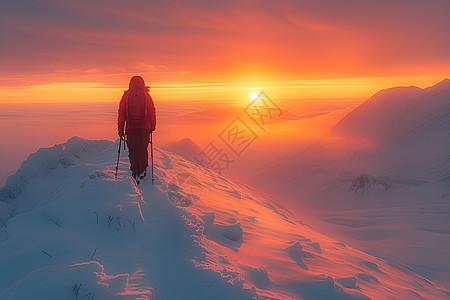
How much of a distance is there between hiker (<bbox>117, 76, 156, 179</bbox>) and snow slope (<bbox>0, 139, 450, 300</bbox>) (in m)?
1.15

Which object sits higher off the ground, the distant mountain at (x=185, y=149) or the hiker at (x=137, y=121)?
the hiker at (x=137, y=121)

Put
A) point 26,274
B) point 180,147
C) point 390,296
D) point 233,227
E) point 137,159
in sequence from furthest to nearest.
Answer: point 180,147
point 137,159
point 233,227
point 390,296
point 26,274

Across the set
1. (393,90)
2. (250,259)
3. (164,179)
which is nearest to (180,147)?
(164,179)

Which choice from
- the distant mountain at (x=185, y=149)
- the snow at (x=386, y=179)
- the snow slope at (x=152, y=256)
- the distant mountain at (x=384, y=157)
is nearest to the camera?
the snow slope at (x=152, y=256)

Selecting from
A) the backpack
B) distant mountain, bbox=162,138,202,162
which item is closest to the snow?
distant mountain, bbox=162,138,202,162

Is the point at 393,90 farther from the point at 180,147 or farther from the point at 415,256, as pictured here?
the point at 415,256

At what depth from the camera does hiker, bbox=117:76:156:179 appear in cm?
765

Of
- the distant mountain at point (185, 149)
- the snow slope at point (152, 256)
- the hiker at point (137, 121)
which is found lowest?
the distant mountain at point (185, 149)

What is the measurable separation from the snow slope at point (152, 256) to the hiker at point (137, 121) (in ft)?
3.79

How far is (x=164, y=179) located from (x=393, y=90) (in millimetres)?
67444

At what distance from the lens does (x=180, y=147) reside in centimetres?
4534

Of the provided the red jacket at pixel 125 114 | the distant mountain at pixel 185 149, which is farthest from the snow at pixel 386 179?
the red jacket at pixel 125 114

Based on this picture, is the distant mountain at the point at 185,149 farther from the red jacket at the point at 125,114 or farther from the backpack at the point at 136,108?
the backpack at the point at 136,108

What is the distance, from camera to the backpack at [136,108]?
7.63 m
